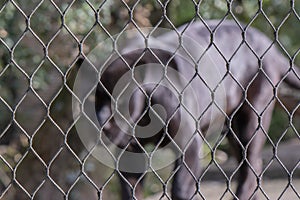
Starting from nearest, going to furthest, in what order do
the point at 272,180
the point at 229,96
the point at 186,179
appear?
the point at 186,179 → the point at 229,96 → the point at 272,180

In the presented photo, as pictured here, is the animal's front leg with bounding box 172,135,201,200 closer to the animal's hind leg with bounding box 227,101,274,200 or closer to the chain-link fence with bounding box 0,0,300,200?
the chain-link fence with bounding box 0,0,300,200

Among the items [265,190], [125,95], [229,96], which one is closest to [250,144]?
[229,96]

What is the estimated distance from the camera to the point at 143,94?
14.5ft

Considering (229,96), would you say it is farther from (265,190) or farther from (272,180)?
(272,180)

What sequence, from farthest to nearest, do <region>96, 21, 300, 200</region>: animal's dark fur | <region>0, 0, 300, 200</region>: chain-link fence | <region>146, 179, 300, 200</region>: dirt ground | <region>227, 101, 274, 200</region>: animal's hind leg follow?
<region>146, 179, 300, 200</region>: dirt ground
<region>227, 101, 274, 200</region>: animal's hind leg
<region>96, 21, 300, 200</region>: animal's dark fur
<region>0, 0, 300, 200</region>: chain-link fence

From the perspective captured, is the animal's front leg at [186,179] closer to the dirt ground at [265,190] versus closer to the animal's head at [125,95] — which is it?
the animal's head at [125,95]

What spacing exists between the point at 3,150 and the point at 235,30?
1900 mm

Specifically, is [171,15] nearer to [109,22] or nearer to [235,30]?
[109,22]

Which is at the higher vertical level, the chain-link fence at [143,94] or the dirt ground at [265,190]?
the chain-link fence at [143,94]

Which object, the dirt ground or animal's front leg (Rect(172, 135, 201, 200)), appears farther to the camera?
the dirt ground

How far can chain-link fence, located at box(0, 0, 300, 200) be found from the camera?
4.35 m

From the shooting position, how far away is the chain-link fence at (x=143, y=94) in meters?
4.35

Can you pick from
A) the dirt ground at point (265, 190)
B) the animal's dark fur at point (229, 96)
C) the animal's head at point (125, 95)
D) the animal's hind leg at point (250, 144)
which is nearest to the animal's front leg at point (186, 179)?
the animal's dark fur at point (229, 96)

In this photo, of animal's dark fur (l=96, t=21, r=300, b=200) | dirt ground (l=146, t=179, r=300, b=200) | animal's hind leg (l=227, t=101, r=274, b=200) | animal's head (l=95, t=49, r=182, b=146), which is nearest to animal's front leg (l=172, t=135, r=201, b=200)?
animal's dark fur (l=96, t=21, r=300, b=200)
